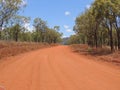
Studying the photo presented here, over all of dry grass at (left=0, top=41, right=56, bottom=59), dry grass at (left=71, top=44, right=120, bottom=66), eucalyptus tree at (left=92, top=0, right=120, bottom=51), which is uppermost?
eucalyptus tree at (left=92, top=0, right=120, bottom=51)

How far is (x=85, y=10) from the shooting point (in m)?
57.4

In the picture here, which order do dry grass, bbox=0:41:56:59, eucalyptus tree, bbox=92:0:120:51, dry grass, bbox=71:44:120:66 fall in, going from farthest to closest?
1. eucalyptus tree, bbox=92:0:120:51
2. dry grass, bbox=0:41:56:59
3. dry grass, bbox=71:44:120:66

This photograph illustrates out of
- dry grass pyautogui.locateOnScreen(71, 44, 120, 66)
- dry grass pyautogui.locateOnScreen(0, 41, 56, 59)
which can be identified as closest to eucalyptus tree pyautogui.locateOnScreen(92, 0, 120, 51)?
dry grass pyautogui.locateOnScreen(71, 44, 120, 66)

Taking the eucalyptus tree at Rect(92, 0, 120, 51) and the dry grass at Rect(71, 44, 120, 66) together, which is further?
the eucalyptus tree at Rect(92, 0, 120, 51)

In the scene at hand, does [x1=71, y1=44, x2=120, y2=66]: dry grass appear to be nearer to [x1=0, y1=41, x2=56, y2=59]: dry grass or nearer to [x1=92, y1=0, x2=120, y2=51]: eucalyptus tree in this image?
[x1=92, y1=0, x2=120, y2=51]: eucalyptus tree

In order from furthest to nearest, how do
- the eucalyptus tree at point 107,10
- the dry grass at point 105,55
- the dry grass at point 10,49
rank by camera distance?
1. the eucalyptus tree at point 107,10
2. the dry grass at point 10,49
3. the dry grass at point 105,55

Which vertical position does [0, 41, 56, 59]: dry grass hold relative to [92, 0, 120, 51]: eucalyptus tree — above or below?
below

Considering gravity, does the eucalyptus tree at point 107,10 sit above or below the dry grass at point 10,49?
above

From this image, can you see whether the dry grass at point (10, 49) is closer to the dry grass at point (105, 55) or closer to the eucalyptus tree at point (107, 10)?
the dry grass at point (105, 55)

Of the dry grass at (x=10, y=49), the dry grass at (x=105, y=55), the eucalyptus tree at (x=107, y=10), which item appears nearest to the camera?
the dry grass at (x=105, y=55)

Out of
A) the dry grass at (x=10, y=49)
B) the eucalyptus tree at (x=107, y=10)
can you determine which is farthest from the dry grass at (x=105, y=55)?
the dry grass at (x=10, y=49)

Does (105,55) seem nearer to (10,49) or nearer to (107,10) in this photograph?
(107,10)

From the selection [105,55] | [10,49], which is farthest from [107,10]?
[10,49]

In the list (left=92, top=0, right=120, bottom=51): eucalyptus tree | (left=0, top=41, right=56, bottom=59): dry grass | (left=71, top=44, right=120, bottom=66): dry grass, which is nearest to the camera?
(left=71, top=44, right=120, bottom=66): dry grass
